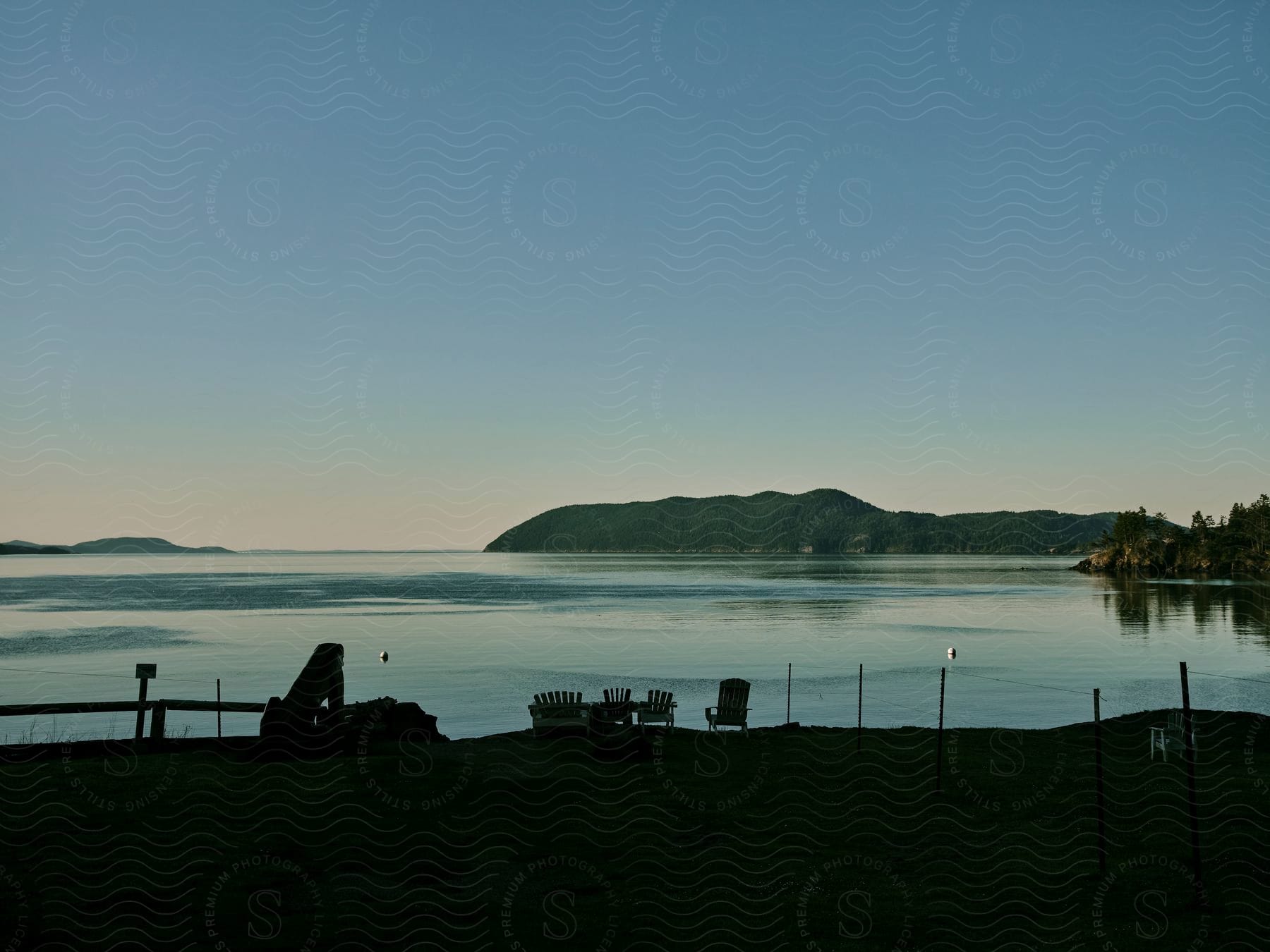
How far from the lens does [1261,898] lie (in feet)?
32.4

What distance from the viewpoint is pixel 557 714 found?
1973cm

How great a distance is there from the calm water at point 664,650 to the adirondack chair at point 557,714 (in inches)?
462

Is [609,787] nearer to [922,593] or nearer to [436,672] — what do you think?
[436,672]

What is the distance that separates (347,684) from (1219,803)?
36507 millimetres

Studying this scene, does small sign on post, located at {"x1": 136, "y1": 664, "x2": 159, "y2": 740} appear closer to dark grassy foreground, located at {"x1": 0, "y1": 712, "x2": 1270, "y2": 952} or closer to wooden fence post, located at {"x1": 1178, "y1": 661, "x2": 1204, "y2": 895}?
dark grassy foreground, located at {"x1": 0, "y1": 712, "x2": 1270, "y2": 952}

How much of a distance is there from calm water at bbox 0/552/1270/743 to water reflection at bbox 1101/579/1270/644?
0.59 m

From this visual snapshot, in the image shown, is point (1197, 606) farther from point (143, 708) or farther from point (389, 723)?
point (143, 708)

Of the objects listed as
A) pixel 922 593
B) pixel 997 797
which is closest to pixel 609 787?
pixel 997 797

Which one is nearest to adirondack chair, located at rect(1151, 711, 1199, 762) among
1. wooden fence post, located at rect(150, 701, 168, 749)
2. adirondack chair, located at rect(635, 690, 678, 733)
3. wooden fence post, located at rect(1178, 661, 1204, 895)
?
wooden fence post, located at rect(1178, 661, 1204, 895)

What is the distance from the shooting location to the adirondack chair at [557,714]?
19312mm

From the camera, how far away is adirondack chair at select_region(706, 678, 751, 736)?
21.5m

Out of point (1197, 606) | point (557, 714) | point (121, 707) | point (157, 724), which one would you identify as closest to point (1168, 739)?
point (557, 714)

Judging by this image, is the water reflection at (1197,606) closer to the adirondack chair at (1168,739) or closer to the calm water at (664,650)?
the calm water at (664,650)

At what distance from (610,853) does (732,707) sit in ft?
34.7
